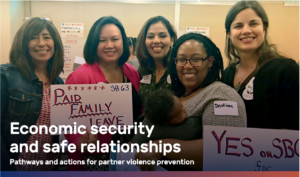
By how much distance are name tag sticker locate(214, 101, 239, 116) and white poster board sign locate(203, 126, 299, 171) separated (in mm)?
57

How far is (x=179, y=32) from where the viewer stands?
0.88 meters

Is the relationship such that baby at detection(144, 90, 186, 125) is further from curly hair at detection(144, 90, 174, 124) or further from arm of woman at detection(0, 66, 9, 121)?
arm of woman at detection(0, 66, 9, 121)

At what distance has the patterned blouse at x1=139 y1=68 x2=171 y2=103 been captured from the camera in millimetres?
892

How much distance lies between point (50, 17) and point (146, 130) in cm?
61

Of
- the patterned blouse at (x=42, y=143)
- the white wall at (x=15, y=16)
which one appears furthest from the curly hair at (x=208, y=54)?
the white wall at (x=15, y=16)

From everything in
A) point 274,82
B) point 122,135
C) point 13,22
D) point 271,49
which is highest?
point 13,22

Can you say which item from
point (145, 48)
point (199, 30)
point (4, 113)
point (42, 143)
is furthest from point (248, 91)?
point (4, 113)

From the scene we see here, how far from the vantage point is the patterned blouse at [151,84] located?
89 centimetres

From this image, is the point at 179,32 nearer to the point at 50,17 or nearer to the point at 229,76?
the point at 229,76

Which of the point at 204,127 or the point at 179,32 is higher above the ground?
the point at 179,32

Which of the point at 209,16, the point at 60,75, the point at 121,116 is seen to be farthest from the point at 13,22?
the point at 209,16

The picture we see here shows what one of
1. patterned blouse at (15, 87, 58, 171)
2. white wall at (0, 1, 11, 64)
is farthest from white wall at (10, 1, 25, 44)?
patterned blouse at (15, 87, 58, 171)

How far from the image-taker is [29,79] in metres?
0.86

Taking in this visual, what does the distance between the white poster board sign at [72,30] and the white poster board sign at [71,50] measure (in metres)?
0.02
